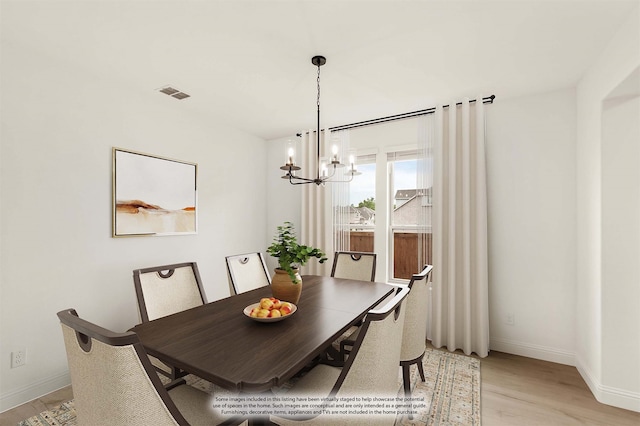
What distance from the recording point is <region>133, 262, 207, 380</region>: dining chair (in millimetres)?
1951

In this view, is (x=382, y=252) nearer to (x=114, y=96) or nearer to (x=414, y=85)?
(x=414, y=85)

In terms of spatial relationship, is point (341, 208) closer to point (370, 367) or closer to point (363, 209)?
point (363, 209)

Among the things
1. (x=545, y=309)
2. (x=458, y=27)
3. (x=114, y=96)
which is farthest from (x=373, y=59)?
(x=545, y=309)

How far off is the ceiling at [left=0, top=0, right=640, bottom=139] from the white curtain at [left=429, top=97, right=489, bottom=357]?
1.26 ft

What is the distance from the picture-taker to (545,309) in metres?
2.92

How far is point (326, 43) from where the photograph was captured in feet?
7.00

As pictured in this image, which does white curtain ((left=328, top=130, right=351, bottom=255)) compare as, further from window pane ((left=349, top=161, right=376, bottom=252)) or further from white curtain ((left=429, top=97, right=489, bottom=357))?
white curtain ((left=429, top=97, right=489, bottom=357))

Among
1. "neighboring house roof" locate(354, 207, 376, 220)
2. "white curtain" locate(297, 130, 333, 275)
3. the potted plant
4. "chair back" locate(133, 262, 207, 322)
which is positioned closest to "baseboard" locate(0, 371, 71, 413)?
"chair back" locate(133, 262, 207, 322)

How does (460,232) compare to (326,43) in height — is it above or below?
below

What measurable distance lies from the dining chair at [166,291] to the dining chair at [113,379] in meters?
0.84

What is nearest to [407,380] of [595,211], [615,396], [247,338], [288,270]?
[288,270]

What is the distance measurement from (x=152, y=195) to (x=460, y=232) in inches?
128

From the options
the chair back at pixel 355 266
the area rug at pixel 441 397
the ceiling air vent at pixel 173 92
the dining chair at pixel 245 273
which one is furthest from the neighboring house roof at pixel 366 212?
the ceiling air vent at pixel 173 92

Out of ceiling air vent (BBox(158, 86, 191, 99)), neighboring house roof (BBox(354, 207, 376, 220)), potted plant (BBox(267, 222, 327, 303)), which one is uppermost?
ceiling air vent (BBox(158, 86, 191, 99))
